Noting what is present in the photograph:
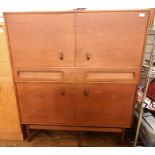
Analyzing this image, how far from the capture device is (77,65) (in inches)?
52.4

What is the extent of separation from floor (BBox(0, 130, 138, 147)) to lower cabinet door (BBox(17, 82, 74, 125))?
29 cm

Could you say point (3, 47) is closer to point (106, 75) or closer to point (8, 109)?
point (8, 109)

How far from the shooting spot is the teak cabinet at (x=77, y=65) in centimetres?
121

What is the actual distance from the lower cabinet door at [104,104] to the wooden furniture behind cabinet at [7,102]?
2.19 ft

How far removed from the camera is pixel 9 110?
1566mm

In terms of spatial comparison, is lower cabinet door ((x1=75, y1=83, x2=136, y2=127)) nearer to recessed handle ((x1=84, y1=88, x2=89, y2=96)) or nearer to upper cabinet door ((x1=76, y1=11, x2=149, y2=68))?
recessed handle ((x1=84, y1=88, x2=89, y2=96))

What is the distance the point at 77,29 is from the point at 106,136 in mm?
1286

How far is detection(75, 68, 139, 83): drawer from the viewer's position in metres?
1.32

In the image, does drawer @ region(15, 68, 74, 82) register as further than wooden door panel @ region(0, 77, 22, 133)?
No

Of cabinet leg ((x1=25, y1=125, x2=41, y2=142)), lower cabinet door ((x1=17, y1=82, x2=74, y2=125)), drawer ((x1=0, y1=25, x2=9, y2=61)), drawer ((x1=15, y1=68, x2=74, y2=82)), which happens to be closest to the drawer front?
drawer ((x1=0, y1=25, x2=9, y2=61))

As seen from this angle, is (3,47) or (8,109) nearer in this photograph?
(3,47)

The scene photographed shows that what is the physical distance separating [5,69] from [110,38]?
1.03m

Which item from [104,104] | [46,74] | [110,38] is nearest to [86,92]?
[104,104]

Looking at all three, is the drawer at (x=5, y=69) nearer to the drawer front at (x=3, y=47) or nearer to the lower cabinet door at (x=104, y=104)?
the drawer front at (x=3, y=47)
